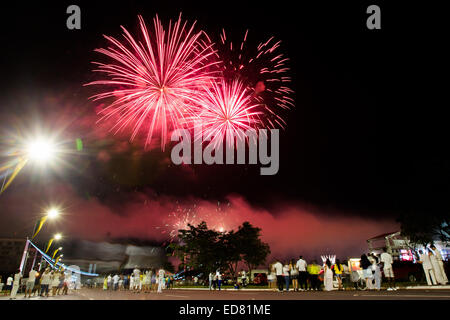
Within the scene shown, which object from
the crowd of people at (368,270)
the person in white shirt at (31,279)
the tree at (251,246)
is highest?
the tree at (251,246)

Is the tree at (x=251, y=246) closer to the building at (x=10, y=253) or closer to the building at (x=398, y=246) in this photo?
the building at (x=398, y=246)

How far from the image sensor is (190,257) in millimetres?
42938

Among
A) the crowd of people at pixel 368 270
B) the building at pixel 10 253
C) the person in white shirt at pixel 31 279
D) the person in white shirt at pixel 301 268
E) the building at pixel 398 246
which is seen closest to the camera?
the crowd of people at pixel 368 270

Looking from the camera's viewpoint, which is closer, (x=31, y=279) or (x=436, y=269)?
(x=436, y=269)

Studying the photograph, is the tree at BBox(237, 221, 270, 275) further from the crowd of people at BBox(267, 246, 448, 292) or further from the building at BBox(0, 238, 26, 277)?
the building at BBox(0, 238, 26, 277)

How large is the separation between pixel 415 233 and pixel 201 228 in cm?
2838

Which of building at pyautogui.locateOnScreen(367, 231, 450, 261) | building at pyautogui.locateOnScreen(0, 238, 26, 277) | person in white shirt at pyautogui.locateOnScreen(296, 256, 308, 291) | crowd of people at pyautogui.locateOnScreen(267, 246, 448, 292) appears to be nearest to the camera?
crowd of people at pyautogui.locateOnScreen(267, 246, 448, 292)

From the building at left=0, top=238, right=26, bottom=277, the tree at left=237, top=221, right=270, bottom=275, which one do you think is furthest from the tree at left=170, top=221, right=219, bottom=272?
the building at left=0, top=238, right=26, bottom=277

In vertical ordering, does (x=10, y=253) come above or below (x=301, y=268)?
above

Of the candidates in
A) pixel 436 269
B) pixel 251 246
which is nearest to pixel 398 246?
pixel 251 246

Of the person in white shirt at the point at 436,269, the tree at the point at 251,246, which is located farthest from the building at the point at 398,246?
the person in white shirt at the point at 436,269

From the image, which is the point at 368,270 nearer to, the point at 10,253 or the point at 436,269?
the point at 436,269

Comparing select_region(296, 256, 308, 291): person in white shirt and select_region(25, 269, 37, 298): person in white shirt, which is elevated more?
select_region(296, 256, 308, 291): person in white shirt
